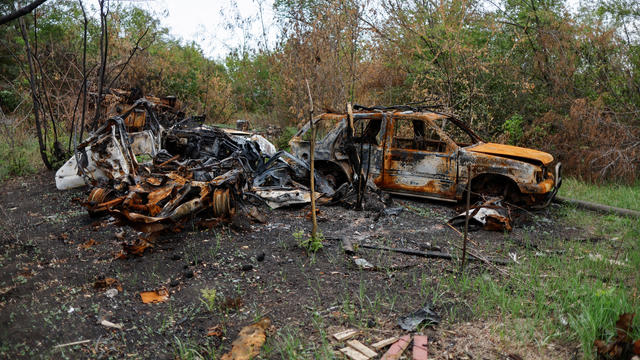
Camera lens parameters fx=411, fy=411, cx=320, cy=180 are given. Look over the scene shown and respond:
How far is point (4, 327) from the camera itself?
333 centimetres

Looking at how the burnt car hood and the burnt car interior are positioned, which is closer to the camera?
the burnt car hood

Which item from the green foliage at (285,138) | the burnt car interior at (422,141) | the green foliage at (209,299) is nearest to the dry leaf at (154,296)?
the green foliage at (209,299)

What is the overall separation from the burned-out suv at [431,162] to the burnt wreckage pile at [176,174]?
31.1 inches

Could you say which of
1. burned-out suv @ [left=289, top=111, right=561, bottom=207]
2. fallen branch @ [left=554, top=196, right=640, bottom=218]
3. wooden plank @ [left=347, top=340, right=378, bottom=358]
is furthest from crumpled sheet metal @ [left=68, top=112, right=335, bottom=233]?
fallen branch @ [left=554, top=196, right=640, bottom=218]

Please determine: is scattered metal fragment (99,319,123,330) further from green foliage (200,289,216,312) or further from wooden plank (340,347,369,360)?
wooden plank (340,347,369,360)

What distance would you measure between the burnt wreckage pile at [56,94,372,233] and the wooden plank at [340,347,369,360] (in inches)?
111

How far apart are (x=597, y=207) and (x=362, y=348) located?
5.71m

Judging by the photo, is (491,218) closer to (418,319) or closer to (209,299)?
(418,319)

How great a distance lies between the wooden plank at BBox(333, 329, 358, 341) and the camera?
326 cm

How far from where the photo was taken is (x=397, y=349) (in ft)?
10.1

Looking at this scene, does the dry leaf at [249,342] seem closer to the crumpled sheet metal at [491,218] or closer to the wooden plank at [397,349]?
the wooden plank at [397,349]

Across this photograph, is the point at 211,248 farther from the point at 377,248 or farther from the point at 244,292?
the point at 377,248

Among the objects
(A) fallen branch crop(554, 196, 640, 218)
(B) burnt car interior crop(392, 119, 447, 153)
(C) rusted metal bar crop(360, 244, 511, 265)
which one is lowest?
(C) rusted metal bar crop(360, 244, 511, 265)

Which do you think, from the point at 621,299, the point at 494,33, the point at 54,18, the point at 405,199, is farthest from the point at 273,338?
the point at 54,18
